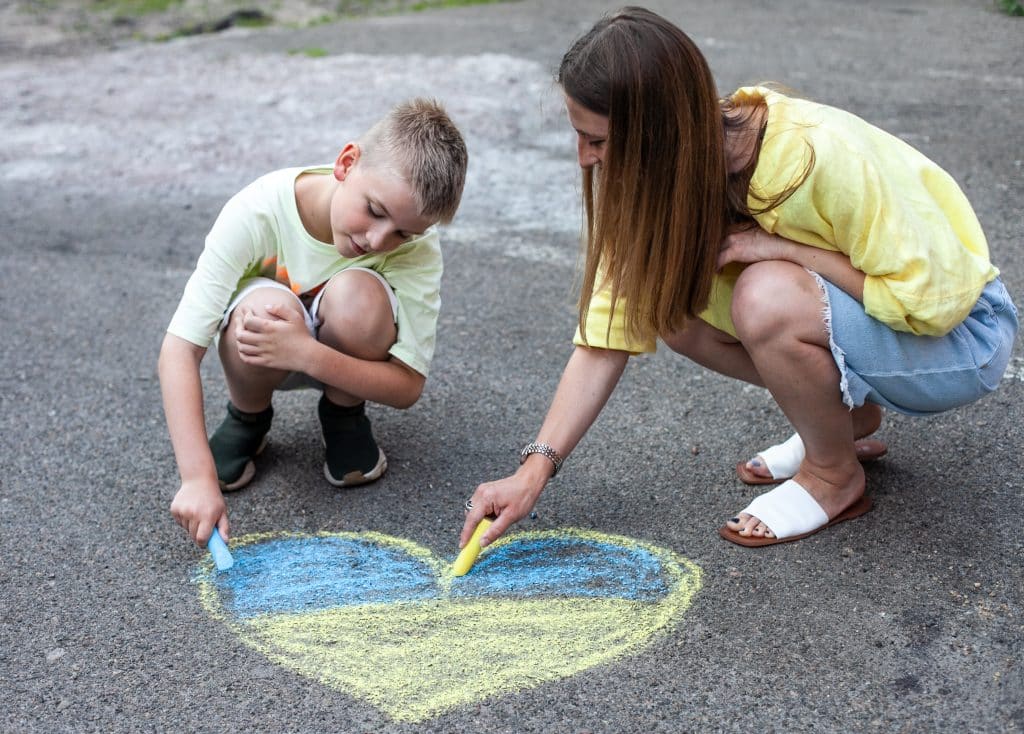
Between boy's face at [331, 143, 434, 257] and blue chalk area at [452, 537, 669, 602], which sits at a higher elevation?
boy's face at [331, 143, 434, 257]

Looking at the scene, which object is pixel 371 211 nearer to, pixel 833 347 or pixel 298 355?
pixel 298 355

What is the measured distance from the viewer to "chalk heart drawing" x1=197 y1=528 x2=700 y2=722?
194 centimetres

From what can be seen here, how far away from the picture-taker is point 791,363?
2.16 m

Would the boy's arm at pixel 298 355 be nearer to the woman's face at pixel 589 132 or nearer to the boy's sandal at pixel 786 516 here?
the woman's face at pixel 589 132

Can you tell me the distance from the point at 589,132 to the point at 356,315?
743 millimetres

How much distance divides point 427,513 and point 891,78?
15.5 ft

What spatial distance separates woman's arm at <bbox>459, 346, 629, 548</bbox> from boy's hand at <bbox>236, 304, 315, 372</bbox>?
538 millimetres

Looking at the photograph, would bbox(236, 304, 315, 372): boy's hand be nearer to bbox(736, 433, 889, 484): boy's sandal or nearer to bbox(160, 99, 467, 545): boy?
bbox(160, 99, 467, 545): boy

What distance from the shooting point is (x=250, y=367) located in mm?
2527

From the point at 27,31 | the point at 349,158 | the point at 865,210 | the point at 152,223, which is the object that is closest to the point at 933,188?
the point at 865,210

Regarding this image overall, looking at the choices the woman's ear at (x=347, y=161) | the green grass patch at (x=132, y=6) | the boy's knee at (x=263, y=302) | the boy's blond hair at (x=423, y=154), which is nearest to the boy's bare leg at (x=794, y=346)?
the boy's blond hair at (x=423, y=154)

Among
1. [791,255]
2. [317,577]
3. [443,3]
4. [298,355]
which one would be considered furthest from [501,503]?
[443,3]

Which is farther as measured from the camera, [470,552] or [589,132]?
[470,552]

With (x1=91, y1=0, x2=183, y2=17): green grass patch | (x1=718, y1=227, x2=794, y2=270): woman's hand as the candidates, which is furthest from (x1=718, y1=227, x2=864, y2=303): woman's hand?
→ (x1=91, y1=0, x2=183, y2=17): green grass patch
